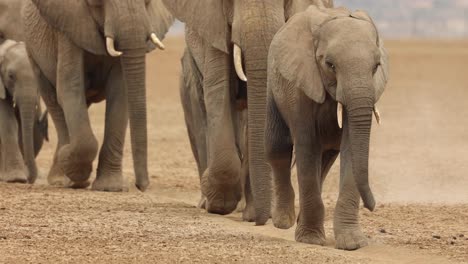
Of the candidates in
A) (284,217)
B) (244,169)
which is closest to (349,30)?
(284,217)

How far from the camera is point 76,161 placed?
1555cm

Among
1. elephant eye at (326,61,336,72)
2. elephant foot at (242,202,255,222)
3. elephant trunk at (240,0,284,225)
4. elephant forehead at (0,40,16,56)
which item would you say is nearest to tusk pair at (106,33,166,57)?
elephant foot at (242,202,255,222)

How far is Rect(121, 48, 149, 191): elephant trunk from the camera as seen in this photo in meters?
15.1

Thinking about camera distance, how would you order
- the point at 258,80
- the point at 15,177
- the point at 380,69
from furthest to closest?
1. the point at 15,177
2. the point at 258,80
3. the point at 380,69

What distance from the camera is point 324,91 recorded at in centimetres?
1133

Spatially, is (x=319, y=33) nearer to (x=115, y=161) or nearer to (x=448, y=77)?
(x=115, y=161)

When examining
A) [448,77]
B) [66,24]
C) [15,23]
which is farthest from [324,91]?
[448,77]

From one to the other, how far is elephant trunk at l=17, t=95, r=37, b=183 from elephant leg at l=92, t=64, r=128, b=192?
1296 millimetres

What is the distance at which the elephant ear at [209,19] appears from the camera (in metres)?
13.5

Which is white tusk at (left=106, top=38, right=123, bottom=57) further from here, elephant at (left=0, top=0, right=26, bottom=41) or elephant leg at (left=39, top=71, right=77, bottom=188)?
elephant at (left=0, top=0, right=26, bottom=41)

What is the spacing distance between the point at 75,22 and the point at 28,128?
1.76 m

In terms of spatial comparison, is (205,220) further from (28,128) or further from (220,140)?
(28,128)

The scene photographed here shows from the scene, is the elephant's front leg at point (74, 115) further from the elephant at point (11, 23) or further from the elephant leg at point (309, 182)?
the elephant leg at point (309, 182)

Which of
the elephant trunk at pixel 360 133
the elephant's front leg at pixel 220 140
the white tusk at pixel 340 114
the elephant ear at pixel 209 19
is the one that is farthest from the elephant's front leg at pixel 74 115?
the elephant trunk at pixel 360 133
